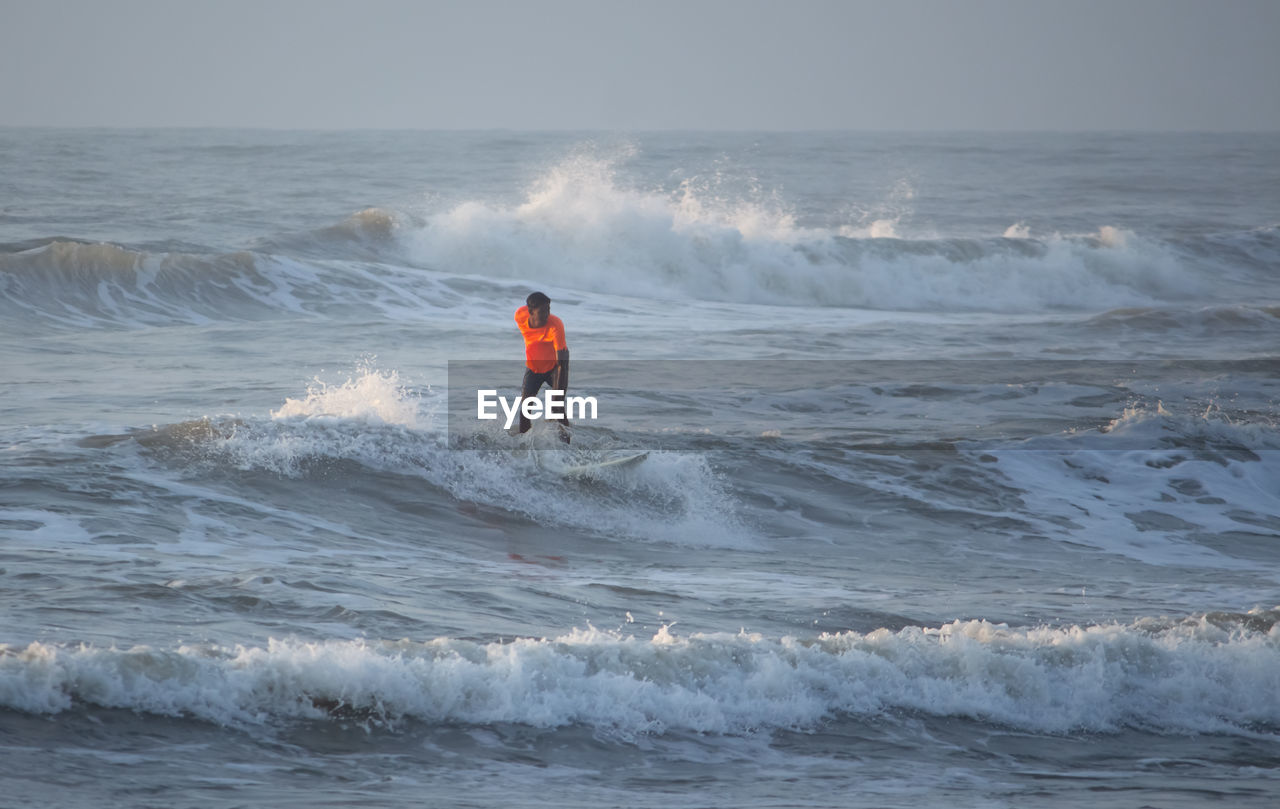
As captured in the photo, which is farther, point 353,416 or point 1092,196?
point 1092,196

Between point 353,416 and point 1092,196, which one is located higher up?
point 1092,196

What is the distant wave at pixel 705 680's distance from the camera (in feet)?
16.5

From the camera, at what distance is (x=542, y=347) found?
968 centimetres

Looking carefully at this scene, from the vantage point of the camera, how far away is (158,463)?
Result: 29.8 feet

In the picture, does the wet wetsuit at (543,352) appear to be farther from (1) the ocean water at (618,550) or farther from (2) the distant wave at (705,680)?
(2) the distant wave at (705,680)

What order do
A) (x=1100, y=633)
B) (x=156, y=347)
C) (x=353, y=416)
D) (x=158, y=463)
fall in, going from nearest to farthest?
(x=1100, y=633)
(x=158, y=463)
(x=353, y=416)
(x=156, y=347)

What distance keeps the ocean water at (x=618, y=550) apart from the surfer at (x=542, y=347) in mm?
686

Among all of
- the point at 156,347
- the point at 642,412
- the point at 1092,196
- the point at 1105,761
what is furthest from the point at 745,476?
the point at 1092,196

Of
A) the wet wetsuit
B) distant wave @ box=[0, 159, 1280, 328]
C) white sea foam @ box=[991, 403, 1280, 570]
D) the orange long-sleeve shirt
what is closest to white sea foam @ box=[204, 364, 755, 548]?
the wet wetsuit

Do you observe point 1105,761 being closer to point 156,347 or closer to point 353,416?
point 353,416

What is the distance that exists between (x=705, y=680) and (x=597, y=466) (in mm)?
4584

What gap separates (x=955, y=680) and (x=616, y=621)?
69.7 inches

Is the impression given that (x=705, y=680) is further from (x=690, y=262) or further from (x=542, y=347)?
(x=690, y=262)

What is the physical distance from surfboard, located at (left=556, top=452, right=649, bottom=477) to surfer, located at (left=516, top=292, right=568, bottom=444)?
0.64 m
